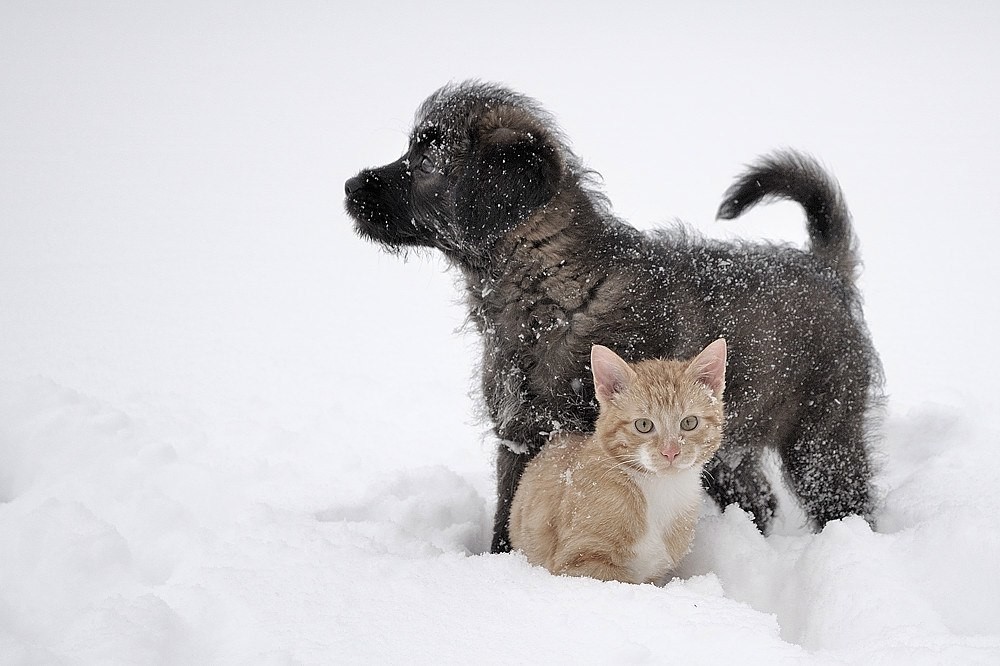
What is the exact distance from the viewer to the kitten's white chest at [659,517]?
309cm

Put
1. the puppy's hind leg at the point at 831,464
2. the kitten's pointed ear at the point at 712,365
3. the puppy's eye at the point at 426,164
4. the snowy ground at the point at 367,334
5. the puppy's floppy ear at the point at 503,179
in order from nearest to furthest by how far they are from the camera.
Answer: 1. the snowy ground at the point at 367,334
2. the kitten's pointed ear at the point at 712,365
3. the puppy's floppy ear at the point at 503,179
4. the puppy's eye at the point at 426,164
5. the puppy's hind leg at the point at 831,464

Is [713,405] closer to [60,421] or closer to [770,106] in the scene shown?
[60,421]

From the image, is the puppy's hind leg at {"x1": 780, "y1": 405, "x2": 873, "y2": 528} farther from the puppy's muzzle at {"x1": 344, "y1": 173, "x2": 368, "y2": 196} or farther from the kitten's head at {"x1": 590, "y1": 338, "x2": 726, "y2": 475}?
the puppy's muzzle at {"x1": 344, "y1": 173, "x2": 368, "y2": 196}

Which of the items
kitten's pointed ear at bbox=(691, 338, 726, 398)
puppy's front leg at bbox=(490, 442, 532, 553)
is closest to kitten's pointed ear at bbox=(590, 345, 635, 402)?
kitten's pointed ear at bbox=(691, 338, 726, 398)

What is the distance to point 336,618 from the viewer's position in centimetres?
256

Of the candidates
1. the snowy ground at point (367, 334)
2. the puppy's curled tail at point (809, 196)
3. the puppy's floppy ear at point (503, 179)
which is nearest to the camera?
the snowy ground at point (367, 334)

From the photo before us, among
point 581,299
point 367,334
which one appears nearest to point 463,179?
point 581,299

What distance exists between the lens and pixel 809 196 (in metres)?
4.07

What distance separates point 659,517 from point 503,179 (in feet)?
5.05

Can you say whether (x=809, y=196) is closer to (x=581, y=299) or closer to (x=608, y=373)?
(x=581, y=299)

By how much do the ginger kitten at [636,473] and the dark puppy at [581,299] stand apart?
365mm

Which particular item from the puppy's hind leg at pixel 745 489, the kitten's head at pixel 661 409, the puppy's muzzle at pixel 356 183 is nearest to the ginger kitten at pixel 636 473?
the kitten's head at pixel 661 409

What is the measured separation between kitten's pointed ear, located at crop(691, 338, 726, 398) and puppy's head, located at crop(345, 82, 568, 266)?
977mm

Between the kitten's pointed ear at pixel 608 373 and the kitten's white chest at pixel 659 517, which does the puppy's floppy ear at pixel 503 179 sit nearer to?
the kitten's pointed ear at pixel 608 373
